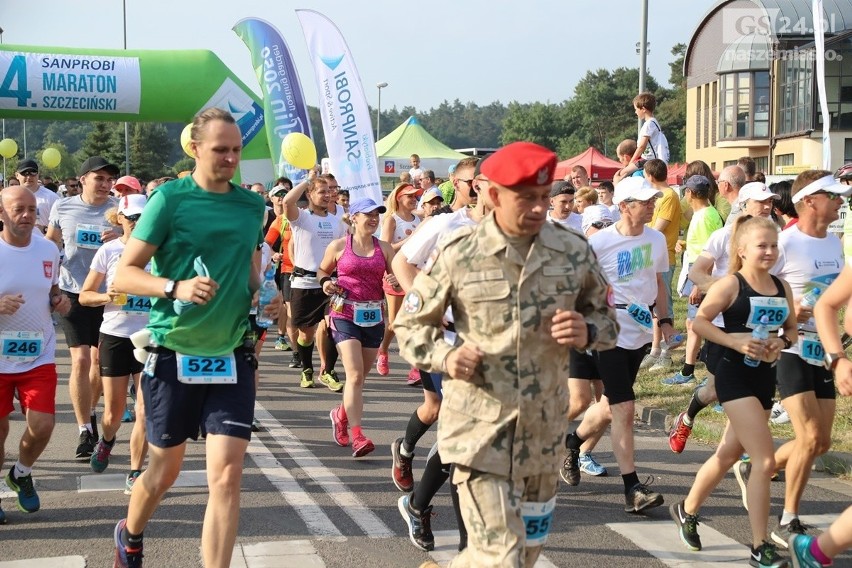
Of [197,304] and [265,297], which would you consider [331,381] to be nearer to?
[265,297]

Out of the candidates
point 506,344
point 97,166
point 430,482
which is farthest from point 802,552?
point 97,166

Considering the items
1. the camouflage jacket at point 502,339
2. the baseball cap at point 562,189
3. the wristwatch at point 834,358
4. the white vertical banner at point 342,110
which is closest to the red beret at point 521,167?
the camouflage jacket at point 502,339

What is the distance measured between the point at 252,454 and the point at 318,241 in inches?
159

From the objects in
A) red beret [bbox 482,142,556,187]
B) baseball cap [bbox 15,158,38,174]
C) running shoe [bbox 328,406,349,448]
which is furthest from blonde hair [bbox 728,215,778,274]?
baseball cap [bbox 15,158,38,174]

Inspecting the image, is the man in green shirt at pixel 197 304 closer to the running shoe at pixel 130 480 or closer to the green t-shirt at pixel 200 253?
the green t-shirt at pixel 200 253

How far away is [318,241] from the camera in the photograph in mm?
11875

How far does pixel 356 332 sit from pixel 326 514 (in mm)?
2265

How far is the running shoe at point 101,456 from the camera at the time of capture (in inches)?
301

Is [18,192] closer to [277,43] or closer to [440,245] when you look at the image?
[440,245]

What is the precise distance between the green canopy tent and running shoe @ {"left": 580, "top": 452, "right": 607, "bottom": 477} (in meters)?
31.6

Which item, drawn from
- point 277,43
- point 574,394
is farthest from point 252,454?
point 277,43

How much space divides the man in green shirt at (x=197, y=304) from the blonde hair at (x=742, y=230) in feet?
8.84

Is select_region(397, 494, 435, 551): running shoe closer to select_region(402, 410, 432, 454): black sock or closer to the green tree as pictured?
select_region(402, 410, 432, 454): black sock

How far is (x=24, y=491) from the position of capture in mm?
6605
